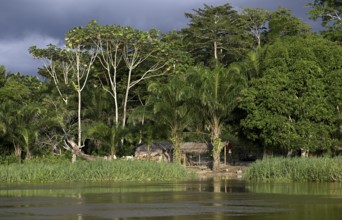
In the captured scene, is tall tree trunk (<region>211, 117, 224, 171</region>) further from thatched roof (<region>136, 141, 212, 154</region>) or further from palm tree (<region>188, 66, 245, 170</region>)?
thatched roof (<region>136, 141, 212, 154</region>)

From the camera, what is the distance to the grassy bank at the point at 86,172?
29.4 m

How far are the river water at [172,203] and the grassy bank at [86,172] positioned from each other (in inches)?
182

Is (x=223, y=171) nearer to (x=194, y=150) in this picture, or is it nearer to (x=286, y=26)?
→ (x=194, y=150)

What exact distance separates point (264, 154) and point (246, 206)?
74.4 ft

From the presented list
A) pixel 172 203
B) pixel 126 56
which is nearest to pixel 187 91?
pixel 126 56

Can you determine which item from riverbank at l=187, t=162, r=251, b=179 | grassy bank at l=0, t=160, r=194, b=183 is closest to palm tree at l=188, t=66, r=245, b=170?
riverbank at l=187, t=162, r=251, b=179

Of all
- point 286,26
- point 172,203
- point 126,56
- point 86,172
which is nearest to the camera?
point 172,203

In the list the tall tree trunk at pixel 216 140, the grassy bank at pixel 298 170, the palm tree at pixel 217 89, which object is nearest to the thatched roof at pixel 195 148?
the tall tree trunk at pixel 216 140

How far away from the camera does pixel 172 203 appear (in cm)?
1783

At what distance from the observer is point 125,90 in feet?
159

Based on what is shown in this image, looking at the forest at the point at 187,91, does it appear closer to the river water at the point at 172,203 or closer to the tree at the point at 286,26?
the tree at the point at 286,26

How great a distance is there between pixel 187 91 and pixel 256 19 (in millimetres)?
20427

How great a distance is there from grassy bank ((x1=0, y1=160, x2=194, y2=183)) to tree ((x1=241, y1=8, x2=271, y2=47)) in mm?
27773

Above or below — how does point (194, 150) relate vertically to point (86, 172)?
above
